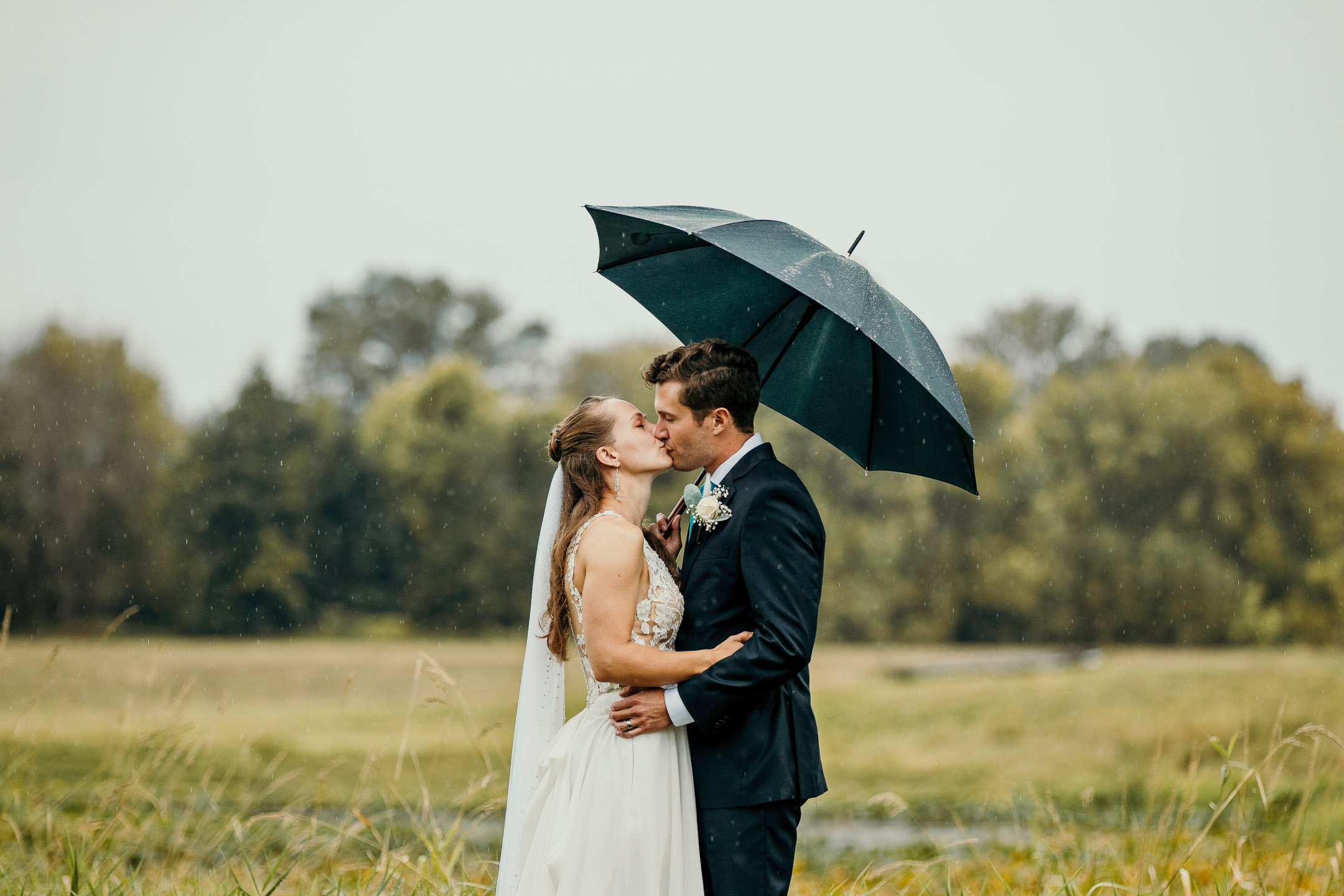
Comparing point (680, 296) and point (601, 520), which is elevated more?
point (680, 296)

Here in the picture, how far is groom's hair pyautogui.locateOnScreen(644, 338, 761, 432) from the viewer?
3.38 m

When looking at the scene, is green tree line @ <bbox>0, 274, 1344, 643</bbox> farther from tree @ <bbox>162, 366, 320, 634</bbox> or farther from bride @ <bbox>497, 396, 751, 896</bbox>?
bride @ <bbox>497, 396, 751, 896</bbox>

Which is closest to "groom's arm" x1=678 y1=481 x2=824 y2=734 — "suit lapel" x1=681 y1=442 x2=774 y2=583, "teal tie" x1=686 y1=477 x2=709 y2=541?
"suit lapel" x1=681 y1=442 x2=774 y2=583

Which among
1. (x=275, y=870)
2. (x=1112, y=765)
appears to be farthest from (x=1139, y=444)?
(x=275, y=870)

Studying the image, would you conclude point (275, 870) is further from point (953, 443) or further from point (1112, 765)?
point (1112, 765)

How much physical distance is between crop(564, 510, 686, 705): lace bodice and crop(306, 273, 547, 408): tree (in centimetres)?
3872

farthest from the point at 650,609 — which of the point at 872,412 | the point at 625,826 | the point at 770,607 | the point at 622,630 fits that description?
the point at 872,412

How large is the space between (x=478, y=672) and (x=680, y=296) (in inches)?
1229

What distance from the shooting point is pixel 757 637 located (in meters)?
3.11

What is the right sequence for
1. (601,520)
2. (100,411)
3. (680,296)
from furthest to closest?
(100,411), (680,296), (601,520)

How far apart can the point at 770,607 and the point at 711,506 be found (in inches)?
14.5

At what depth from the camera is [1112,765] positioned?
25.9 meters

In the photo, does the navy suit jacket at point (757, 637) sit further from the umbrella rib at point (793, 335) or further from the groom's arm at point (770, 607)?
the umbrella rib at point (793, 335)

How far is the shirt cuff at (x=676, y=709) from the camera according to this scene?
3.17m
